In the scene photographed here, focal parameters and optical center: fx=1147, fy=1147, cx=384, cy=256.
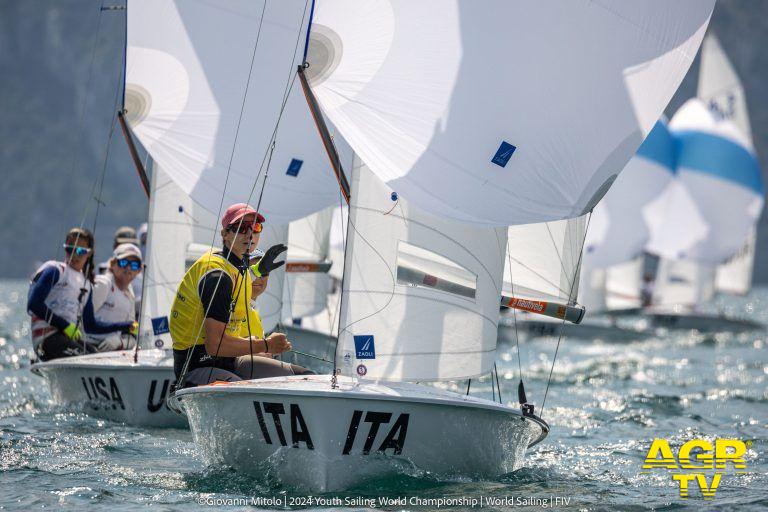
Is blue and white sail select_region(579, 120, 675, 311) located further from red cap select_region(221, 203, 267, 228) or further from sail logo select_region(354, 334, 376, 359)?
red cap select_region(221, 203, 267, 228)

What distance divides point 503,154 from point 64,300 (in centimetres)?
461

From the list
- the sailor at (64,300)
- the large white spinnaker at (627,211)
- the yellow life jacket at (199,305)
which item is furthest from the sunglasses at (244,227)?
the large white spinnaker at (627,211)

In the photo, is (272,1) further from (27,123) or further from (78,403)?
(27,123)

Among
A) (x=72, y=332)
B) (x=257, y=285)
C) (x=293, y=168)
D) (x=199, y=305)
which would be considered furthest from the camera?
(x=72, y=332)

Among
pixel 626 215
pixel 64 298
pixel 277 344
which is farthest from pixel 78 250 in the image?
pixel 626 215

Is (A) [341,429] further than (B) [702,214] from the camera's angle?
No

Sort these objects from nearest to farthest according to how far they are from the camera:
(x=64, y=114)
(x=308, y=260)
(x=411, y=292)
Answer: (x=411, y=292)
(x=308, y=260)
(x=64, y=114)

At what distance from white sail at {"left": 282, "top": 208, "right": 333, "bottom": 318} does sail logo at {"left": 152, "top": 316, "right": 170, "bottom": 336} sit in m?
2.49

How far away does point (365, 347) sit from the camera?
19.9 feet

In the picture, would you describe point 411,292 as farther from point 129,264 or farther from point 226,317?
point 129,264

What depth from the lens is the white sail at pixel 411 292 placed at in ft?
19.9

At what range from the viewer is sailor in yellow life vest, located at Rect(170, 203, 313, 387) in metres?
5.84

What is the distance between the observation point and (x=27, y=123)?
365 ft

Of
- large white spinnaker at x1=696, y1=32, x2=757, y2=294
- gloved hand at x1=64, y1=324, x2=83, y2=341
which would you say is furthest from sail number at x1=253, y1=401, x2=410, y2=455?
large white spinnaker at x1=696, y1=32, x2=757, y2=294
